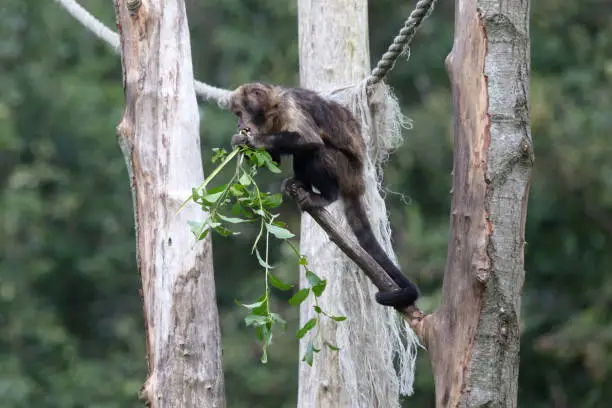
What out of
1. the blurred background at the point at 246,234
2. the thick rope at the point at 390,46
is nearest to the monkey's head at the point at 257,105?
the thick rope at the point at 390,46

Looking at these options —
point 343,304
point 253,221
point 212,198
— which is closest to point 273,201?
point 253,221

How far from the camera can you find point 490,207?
14.1 ft

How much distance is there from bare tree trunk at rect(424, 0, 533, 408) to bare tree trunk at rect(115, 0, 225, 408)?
131 centimetres

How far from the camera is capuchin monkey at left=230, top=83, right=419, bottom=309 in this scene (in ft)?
Answer: 19.1

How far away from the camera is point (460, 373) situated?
4.34 meters

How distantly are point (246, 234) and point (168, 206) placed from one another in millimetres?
11175

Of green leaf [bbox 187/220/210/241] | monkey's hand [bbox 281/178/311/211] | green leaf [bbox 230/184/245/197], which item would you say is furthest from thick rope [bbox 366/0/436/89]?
green leaf [bbox 187/220/210/241]

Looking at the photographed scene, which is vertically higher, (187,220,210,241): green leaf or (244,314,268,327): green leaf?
(187,220,210,241): green leaf

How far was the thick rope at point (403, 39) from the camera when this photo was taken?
577cm

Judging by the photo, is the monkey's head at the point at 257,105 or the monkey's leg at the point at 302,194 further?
the monkey's head at the point at 257,105

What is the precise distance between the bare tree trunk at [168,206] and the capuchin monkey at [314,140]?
0.53 m

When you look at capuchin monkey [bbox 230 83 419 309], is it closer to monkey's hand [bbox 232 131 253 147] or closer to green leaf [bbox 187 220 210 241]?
monkey's hand [bbox 232 131 253 147]

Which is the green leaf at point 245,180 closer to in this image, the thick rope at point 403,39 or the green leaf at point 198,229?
the green leaf at point 198,229

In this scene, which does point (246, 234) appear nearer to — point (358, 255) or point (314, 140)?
point (314, 140)
